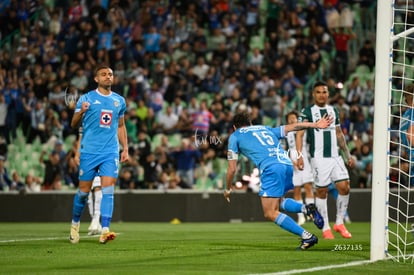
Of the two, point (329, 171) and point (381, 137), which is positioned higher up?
point (381, 137)

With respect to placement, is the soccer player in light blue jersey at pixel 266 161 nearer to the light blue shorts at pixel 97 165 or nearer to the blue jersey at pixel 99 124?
the light blue shorts at pixel 97 165

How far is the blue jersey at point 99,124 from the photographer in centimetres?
1251

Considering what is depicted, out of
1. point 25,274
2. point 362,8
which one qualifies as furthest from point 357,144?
point 25,274

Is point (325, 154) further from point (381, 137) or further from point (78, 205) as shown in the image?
point (381, 137)

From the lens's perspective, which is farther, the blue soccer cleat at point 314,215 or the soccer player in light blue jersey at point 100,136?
the soccer player in light blue jersey at point 100,136

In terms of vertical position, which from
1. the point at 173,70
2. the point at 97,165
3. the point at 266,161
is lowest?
the point at 97,165

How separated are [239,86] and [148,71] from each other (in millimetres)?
2715

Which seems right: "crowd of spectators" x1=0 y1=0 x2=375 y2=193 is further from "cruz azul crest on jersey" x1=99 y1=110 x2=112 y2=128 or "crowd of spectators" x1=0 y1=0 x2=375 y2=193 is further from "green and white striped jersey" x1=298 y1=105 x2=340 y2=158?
"cruz azul crest on jersey" x1=99 y1=110 x2=112 y2=128

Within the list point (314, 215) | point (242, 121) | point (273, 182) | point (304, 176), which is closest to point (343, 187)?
point (314, 215)

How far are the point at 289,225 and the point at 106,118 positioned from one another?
9.87 ft

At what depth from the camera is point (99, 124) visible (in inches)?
495

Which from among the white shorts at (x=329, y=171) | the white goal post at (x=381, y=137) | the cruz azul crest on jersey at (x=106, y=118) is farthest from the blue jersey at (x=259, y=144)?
the white shorts at (x=329, y=171)

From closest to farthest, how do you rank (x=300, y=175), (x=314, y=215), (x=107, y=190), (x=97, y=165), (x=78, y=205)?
1. (x=314, y=215)
2. (x=107, y=190)
3. (x=97, y=165)
4. (x=78, y=205)
5. (x=300, y=175)

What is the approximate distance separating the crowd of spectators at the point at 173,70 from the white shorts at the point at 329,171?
7325 mm
